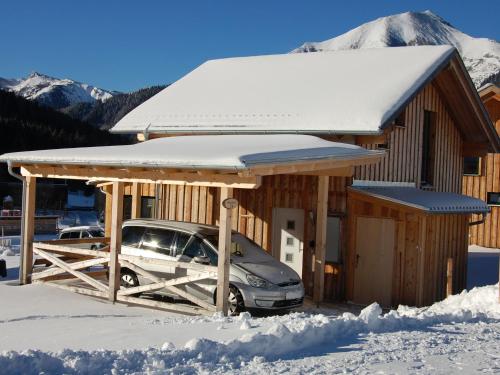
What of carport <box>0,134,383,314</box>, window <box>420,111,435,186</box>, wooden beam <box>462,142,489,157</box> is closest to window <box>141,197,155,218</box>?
carport <box>0,134,383,314</box>

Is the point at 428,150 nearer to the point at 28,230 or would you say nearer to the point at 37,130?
the point at 28,230

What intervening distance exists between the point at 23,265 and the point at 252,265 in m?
5.20

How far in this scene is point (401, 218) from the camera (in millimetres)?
15336

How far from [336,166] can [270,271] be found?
2.31 meters

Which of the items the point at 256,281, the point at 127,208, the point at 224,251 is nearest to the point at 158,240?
the point at 256,281

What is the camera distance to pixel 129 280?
1380 centimetres

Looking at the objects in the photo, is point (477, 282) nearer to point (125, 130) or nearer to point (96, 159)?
point (125, 130)

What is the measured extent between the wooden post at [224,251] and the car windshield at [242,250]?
134 cm

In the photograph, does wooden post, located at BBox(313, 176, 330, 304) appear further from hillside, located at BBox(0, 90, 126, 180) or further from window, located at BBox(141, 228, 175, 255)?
hillside, located at BBox(0, 90, 126, 180)

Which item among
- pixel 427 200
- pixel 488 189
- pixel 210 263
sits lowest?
pixel 210 263

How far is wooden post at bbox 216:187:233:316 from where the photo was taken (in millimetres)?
11031

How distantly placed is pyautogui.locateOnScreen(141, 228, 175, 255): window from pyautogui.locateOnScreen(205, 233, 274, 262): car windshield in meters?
0.83

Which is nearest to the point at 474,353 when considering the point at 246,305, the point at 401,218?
the point at 246,305

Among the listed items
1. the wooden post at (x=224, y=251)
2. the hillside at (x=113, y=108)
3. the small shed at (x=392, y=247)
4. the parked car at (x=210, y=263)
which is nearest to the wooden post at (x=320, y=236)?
the parked car at (x=210, y=263)
